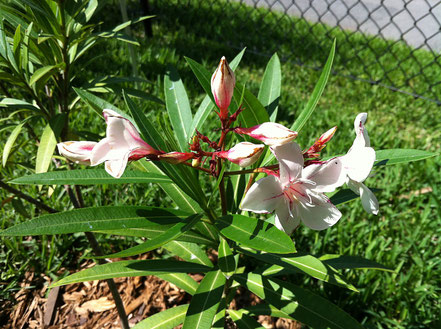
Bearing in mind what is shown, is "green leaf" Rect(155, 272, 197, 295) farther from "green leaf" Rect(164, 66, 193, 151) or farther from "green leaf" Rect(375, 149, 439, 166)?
"green leaf" Rect(375, 149, 439, 166)

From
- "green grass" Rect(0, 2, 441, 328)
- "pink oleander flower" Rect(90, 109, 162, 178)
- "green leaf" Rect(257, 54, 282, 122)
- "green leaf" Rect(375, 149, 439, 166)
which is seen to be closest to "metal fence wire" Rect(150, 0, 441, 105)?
"green grass" Rect(0, 2, 441, 328)

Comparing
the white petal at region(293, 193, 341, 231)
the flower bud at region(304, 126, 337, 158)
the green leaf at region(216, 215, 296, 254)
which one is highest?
the flower bud at region(304, 126, 337, 158)

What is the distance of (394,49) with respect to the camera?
4.49 meters

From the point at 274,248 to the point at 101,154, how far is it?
14.5 inches

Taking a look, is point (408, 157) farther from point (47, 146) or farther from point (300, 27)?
point (300, 27)

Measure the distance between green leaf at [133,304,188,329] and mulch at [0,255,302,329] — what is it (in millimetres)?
399

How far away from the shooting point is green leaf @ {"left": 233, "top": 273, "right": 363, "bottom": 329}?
41.6 inches

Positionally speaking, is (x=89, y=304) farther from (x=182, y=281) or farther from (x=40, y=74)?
(x=40, y=74)

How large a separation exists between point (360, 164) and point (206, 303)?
21.0 inches

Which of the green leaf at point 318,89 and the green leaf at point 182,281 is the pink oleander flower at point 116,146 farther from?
the green leaf at point 182,281

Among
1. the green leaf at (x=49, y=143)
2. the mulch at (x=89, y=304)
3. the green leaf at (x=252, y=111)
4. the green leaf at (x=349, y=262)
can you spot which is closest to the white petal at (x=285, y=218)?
the green leaf at (x=252, y=111)

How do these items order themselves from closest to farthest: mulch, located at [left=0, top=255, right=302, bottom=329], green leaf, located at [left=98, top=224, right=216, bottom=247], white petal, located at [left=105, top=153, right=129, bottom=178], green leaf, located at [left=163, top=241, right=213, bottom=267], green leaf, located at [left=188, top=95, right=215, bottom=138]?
white petal, located at [left=105, top=153, right=129, bottom=178] < green leaf, located at [left=98, top=224, right=216, bottom=247] < green leaf, located at [left=188, top=95, right=215, bottom=138] < green leaf, located at [left=163, top=241, right=213, bottom=267] < mulch, located at [left=0, top=255, right=302, bottom=329]

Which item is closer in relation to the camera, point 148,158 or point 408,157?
point 148,158

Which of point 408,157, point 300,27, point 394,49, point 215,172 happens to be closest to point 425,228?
point 408,157
